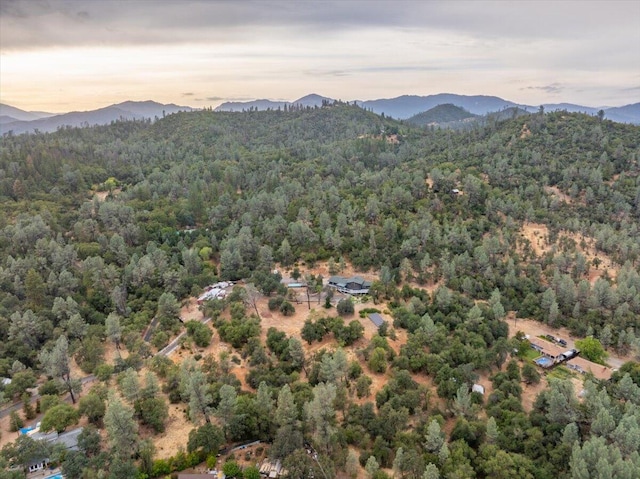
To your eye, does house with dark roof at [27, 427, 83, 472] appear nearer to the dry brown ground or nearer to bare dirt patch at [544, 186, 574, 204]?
the dry brown ground

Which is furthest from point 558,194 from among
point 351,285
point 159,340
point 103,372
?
point 103,372

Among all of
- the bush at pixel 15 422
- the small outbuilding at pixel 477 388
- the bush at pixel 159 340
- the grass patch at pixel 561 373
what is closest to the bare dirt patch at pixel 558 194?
the grass patch at pixel 561 373

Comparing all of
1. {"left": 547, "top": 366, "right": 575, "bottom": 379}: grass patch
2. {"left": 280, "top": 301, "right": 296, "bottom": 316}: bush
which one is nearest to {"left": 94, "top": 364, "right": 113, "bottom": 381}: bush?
{"left": 280, "top": 301, "right": 296, "bottom": 316}: bush

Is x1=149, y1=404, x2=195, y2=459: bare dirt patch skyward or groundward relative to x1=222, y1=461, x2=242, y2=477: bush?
groundward

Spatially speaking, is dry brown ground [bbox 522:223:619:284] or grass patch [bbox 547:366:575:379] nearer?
grass patch [bbox 547:366:575:379]

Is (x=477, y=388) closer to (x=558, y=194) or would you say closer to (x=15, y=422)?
(x=15, y=422)

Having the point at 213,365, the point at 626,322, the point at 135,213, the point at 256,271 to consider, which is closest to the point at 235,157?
the point at 135,213

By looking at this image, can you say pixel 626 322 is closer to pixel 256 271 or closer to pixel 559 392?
pixel 559 392
